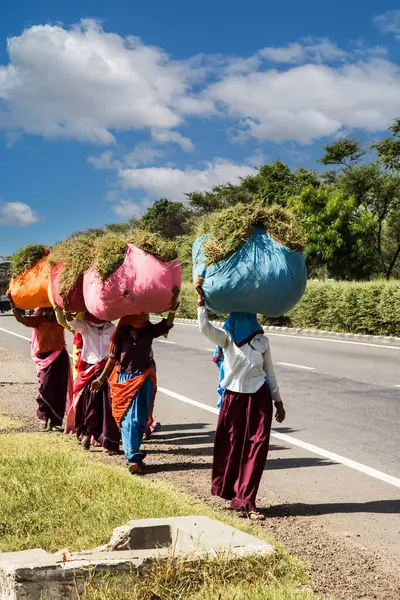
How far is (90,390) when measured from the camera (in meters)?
8.45

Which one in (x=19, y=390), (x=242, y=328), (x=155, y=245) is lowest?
(x=19, y=390)

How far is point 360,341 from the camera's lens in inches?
891

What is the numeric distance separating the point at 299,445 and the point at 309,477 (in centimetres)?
136

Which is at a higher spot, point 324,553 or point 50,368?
point 50,368

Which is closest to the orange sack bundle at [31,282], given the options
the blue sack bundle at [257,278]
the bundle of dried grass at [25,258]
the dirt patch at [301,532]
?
the bundle of dried grass at [25,258]

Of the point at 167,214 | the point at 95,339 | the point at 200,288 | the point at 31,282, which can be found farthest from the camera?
the point at 167,214

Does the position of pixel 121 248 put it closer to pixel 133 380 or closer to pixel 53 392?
pixel 133 380

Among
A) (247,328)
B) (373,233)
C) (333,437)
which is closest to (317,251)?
(373,233)

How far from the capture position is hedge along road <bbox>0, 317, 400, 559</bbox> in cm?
625

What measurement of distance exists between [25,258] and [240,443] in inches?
183

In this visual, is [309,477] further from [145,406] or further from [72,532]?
[72,532]

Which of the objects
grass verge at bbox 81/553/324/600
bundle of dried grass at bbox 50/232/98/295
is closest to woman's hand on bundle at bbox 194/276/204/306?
bundle of dried grass at bbox 50/232/98/295

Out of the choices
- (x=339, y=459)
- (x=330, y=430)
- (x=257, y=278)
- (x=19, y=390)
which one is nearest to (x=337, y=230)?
(x=19, y=390)

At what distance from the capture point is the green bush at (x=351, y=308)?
23.0 m
